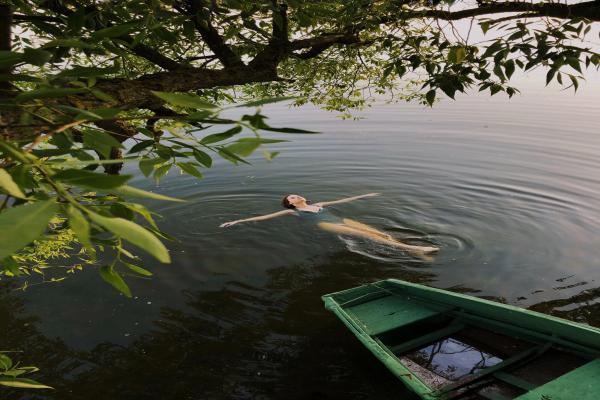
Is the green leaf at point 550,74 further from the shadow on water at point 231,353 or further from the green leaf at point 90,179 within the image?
the shadow on water at point 231,353

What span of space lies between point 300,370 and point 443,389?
5.81 feet

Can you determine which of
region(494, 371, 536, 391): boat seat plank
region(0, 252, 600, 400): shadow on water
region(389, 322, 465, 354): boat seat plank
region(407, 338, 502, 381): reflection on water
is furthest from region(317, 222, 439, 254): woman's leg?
region(494, 371, 536, 391): boat seat plank

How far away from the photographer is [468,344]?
200 inches

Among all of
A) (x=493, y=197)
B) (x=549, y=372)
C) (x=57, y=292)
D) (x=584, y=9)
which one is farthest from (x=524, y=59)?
(x=493, y=197)

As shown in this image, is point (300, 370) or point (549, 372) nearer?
point (549, 372)

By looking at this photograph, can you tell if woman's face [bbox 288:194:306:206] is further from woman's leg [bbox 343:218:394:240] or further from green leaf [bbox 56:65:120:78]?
green leaf [bbox 56:65:120:78]

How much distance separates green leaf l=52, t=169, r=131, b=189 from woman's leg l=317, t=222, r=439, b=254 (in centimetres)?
802

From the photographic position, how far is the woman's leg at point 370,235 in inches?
325

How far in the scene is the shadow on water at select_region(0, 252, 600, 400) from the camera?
4.89 m

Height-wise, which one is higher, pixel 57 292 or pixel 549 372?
pixel 549 372

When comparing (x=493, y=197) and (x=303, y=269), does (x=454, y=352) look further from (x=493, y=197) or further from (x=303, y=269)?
(x=493, y=197)

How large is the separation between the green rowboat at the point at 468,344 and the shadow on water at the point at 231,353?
1.50 ft

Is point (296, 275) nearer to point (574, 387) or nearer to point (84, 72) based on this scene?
point (574, 387)

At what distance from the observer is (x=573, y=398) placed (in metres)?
3.62
